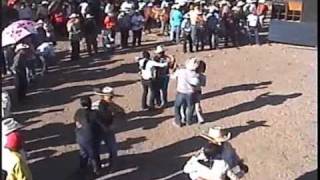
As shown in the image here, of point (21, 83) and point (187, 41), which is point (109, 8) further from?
point (21, 83)

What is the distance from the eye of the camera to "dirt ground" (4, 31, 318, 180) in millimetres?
12203

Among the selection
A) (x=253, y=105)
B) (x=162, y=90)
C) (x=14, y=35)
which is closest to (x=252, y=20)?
(x=253, y=105)

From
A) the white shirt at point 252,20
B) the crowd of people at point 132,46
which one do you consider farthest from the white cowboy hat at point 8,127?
the white shirt at point 252,20

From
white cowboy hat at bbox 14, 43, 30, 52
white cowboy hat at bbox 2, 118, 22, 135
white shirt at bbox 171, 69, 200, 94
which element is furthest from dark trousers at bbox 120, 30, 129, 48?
white cowboy hat at bbox 2, 118, 22, 135

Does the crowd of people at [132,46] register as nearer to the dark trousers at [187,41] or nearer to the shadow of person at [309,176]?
the dark trousers at [187,41]

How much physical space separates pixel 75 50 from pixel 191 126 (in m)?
6.30

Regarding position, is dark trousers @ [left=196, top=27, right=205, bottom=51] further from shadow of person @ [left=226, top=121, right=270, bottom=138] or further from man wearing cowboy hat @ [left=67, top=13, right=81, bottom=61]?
shadow of person @ [left=226, top=121, right=270, bottom=138]

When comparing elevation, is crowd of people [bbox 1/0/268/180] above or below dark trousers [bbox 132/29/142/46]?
above

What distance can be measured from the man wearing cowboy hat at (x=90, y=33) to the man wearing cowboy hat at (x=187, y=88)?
19.5 ft

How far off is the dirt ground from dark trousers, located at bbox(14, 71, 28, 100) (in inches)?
8.0

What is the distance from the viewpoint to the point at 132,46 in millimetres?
21922

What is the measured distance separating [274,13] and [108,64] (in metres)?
5.90

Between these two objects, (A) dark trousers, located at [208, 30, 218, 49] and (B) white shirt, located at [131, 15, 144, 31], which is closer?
(B) white shirt, located at [131, 15, 144, 31]

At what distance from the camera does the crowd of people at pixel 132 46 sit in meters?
9.64
